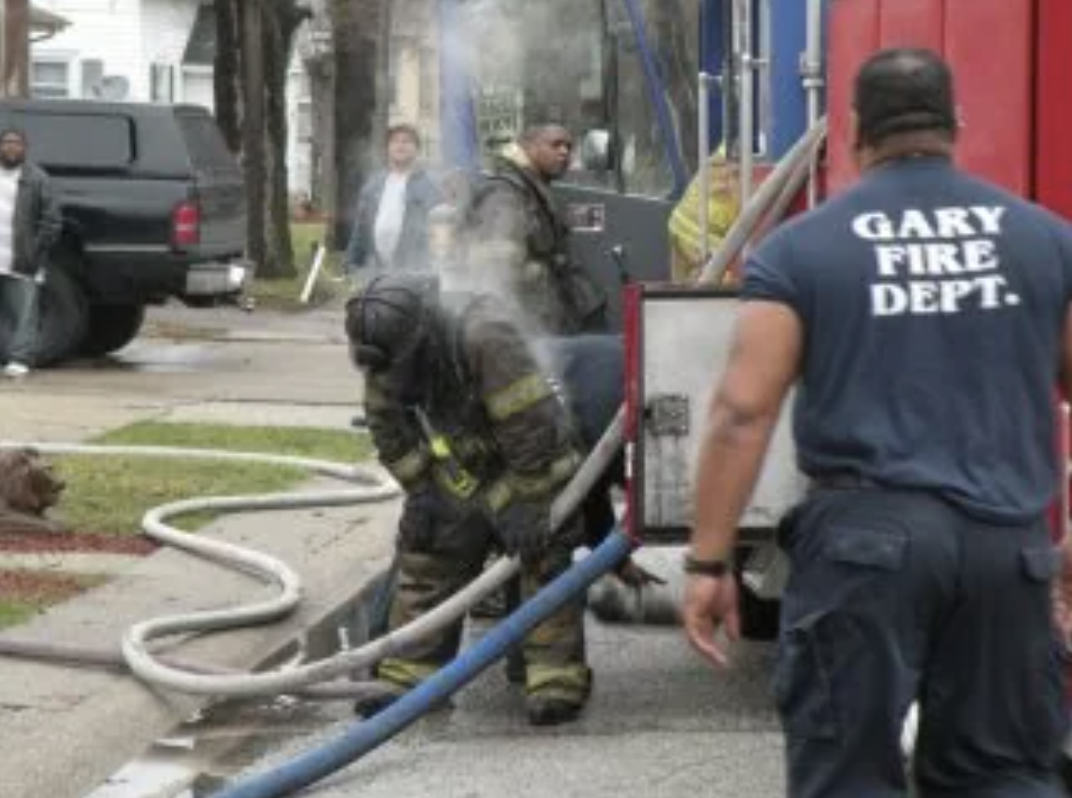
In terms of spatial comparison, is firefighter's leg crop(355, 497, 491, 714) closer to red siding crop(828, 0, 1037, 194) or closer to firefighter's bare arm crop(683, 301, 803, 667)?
red siding crop(828, 0, 1037, 194)

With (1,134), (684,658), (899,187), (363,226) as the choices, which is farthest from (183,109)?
(899,187)

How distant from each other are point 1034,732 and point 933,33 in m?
2.08

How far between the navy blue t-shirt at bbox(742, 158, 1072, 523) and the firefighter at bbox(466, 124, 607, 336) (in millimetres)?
3929

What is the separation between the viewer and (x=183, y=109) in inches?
725

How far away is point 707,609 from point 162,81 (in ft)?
159

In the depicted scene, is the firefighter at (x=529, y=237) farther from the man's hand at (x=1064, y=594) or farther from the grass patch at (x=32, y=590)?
the man's hand at (x=1064, y=594)

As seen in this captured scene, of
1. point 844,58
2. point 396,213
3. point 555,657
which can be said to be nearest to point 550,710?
point 555,657

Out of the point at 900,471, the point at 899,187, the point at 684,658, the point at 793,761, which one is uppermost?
the point at 899,187

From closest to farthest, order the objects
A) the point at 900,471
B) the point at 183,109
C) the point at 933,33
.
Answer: the point at 900,471 < the point at 933,33 < the point at 183,109

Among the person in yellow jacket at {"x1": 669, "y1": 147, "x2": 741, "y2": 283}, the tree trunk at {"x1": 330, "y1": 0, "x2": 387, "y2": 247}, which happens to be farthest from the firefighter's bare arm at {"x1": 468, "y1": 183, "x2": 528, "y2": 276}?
the tree trunk at {"x1": 330, "y1": 0, "x2": 387, "y2": 247}

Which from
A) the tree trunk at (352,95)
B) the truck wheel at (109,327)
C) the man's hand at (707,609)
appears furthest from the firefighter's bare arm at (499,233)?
the tree trunk at (352,95)

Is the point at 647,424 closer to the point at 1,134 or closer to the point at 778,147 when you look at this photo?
the point at 778,147

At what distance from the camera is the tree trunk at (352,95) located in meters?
31.2

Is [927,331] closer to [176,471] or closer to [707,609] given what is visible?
[707,609]
